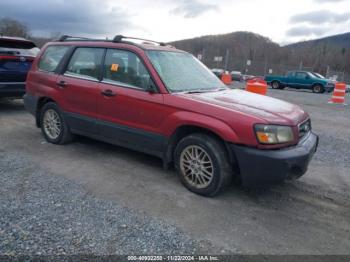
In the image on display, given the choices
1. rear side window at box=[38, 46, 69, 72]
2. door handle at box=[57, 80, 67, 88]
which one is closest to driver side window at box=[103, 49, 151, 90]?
door handle at box=[57, 80, 67, 88]

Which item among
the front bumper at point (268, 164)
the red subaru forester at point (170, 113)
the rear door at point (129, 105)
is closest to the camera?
the front bumper at point (268, 164)

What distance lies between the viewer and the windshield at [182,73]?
14.8ft

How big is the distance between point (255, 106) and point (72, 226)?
2.42 meters

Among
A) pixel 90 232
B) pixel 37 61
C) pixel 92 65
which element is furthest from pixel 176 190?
pixel 37 61

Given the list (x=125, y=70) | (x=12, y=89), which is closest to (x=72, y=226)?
(x=125, y=70)

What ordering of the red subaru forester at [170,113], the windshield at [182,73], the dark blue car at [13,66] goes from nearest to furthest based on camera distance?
1. the red subaru forester at [170,113]
2. the windshield at [182,73]
3. the dark blue car at [13,66]

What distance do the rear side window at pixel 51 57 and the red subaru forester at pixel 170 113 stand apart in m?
0.02

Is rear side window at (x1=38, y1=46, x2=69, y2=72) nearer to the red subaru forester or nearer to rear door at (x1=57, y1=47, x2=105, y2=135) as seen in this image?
the red subaru forester

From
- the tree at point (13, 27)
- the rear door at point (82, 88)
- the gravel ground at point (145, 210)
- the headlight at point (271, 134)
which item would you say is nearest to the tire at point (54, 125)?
the rear door at point (82, 88)

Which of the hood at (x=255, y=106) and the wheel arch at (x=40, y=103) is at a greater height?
the hood at (x=255, y=106)

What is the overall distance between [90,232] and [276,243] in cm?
172

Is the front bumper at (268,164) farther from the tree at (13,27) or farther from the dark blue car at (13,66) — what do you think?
the tree at (13,27)

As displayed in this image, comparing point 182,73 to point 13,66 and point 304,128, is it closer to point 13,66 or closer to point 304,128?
point 304,128

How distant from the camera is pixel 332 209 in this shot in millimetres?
3918
